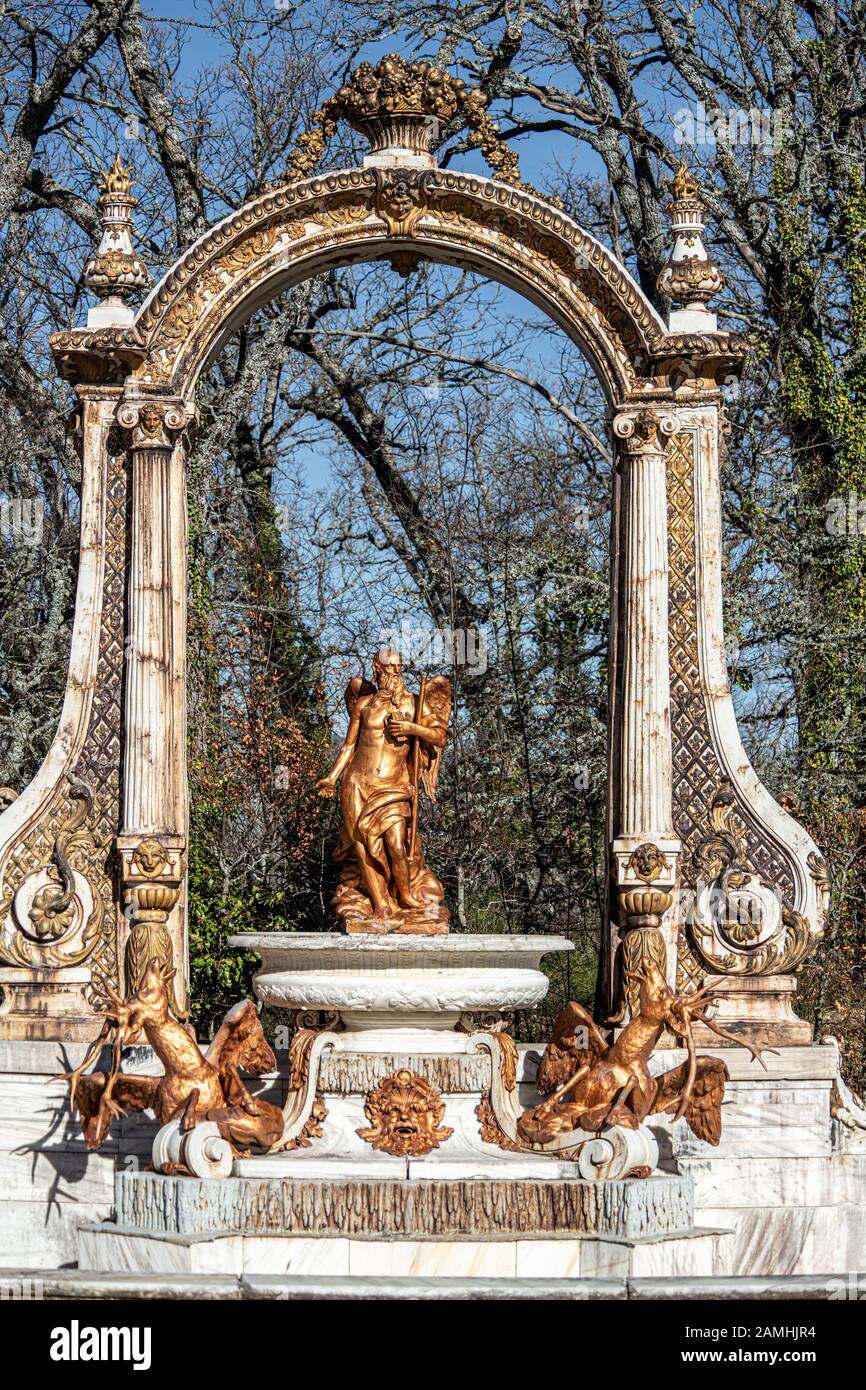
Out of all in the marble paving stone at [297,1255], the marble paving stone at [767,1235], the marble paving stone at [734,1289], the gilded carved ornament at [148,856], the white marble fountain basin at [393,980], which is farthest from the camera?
the gilded carved ornament at [148,856]

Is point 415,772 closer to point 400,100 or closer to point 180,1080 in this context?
point 180,1080

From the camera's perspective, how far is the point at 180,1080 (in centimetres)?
979

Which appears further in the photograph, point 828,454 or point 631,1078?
point 828,454

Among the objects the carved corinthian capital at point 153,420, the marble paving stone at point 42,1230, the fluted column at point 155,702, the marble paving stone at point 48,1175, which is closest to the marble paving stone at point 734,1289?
the marble paving stone at point 42,1230

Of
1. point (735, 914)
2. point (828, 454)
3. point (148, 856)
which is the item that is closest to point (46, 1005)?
point (148, 856)

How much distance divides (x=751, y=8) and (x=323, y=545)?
602cm

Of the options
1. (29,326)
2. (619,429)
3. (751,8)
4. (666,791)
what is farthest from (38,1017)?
(751,8)

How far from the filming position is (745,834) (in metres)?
11.8

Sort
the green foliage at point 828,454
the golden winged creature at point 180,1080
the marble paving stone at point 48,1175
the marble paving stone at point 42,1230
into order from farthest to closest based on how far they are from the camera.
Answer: the green foliage at point 828,454 → the marble paving stone at point 48,1175 → the marble paving stone at point 42,1230 → the golden winged creature at point 180,1080

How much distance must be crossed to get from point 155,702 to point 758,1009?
3849 millimetres

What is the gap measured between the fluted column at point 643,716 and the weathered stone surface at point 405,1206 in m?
2.22

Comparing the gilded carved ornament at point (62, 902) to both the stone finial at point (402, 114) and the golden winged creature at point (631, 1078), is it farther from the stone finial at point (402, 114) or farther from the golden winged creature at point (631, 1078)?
the stone finial at point (402, 114)

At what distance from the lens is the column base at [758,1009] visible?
11.4 metres

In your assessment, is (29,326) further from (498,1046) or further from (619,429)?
(498,1046)
